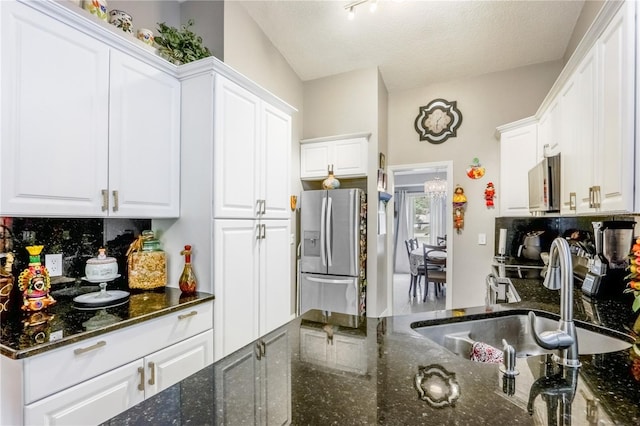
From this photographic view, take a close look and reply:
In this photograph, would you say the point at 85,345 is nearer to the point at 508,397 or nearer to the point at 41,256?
the point at 41,256

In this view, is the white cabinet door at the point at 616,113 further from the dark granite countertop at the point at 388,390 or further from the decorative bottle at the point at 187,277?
the decorative bottle at the point at 187,277

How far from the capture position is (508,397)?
2.32 feet

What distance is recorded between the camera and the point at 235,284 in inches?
82.7

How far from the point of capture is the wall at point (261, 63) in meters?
2.73

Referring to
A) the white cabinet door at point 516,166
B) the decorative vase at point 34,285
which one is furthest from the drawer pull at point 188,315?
the white cabinet door at point 516,166

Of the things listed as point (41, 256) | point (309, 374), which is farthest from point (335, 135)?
point (309, 374)

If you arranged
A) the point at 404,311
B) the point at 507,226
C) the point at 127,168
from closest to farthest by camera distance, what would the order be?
the point at 127,168 < the point at 507,226 < the point at 404,311

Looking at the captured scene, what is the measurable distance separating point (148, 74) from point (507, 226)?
12.6 ft

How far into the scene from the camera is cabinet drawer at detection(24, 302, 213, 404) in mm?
1143

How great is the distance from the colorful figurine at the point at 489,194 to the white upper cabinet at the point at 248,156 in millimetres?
2495

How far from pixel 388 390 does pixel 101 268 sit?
5.78 feet

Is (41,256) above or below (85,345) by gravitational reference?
above


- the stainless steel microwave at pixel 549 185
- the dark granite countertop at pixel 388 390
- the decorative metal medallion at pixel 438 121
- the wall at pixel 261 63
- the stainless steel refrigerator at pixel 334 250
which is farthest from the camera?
the decorative metal medallion at pixel 438 121

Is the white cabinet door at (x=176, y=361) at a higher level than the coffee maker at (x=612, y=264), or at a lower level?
lower
